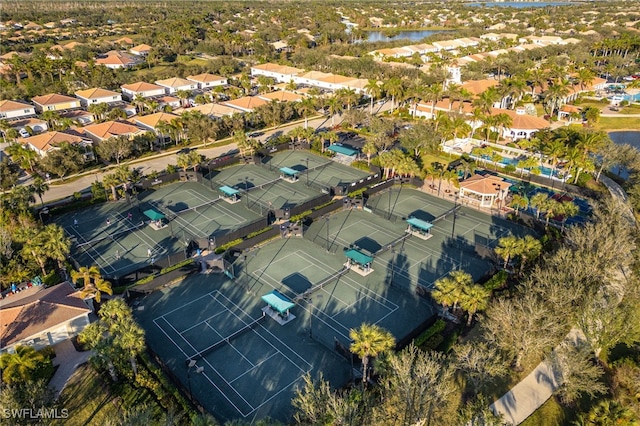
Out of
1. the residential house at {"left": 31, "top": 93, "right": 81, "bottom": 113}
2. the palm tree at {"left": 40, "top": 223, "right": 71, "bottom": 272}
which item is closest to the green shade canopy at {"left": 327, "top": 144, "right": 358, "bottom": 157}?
the palm tree at {"left": 40, "top": 223, "right": 71, "bottom": 272}

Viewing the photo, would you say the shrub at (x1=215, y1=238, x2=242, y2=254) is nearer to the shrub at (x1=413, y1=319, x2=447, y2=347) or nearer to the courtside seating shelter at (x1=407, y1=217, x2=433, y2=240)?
the courtside seating shelter at (x1=407, y1=217, x2=433, y2=240)

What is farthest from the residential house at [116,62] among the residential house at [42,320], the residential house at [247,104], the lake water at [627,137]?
the lake water at [627,137]

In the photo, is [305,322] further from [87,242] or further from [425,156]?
[425,156]

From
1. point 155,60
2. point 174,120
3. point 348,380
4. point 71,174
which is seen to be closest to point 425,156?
point 174,120

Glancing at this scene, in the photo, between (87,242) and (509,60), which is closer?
(87,242)

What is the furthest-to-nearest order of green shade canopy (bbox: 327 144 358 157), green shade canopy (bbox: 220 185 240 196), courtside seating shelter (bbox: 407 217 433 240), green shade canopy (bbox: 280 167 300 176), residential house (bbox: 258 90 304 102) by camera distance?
residential house (bbox: 258 90 304 102) < green shade canopy (bbox: 327 144 358 157) < green shade canopy (bbox: 280 167 300 176) < green shade canopy (bbox: 220 185 240 196) < courtside seating shelter (bbox: 407 217 433 240)

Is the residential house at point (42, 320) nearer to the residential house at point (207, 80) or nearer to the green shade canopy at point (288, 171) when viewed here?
the green shade canopy at point (288, 171)

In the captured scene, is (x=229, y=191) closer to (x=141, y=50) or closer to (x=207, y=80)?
(x=207, y=80)
